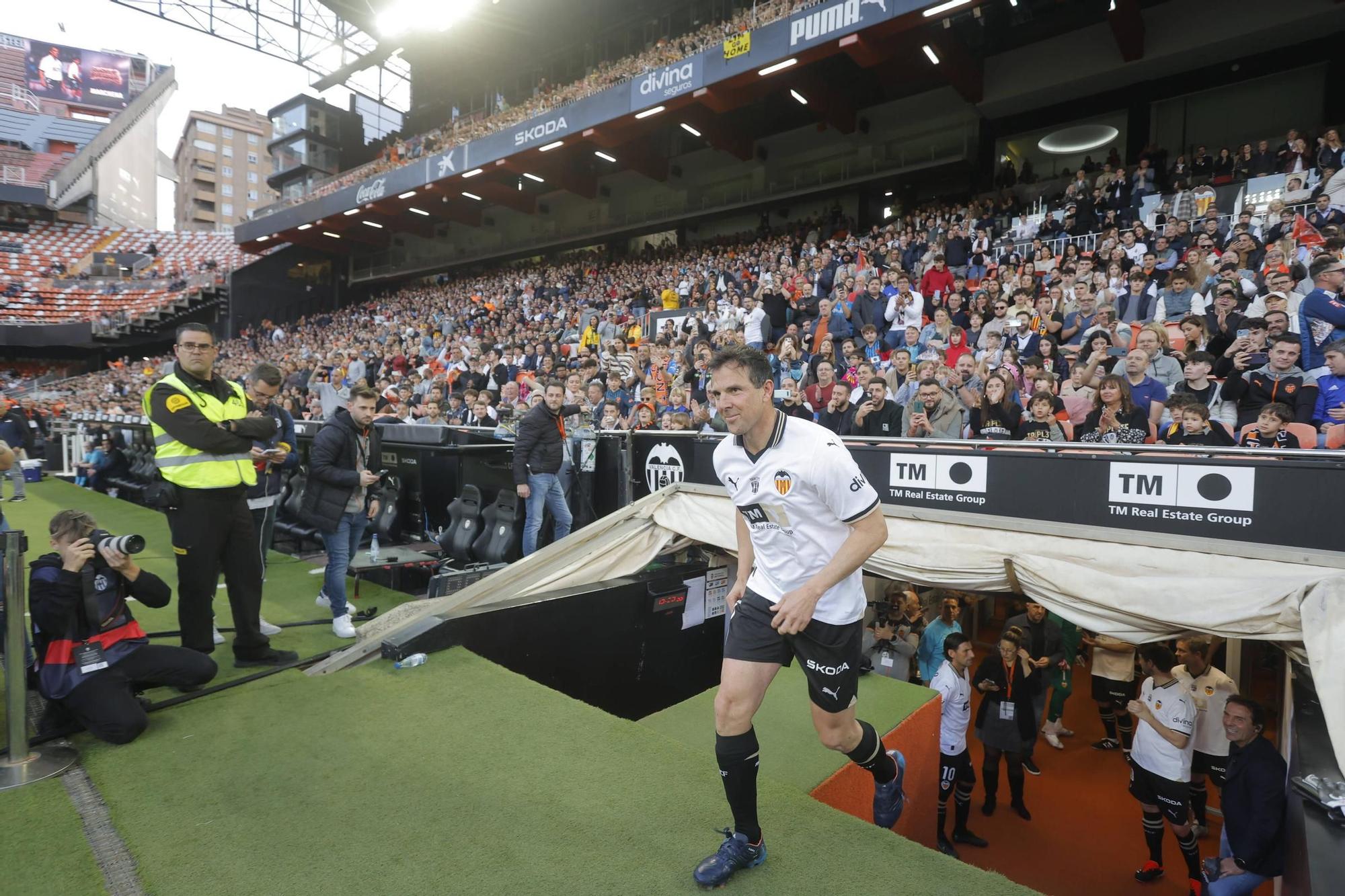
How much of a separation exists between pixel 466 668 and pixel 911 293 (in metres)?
7.88

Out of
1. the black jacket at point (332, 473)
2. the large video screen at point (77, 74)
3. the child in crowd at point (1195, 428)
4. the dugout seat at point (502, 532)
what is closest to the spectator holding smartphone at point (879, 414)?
the child in crowd at point (1195, 428)

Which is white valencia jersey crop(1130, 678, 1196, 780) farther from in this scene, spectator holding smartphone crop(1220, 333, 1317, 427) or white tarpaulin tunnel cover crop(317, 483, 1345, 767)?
spectator holding smartphone crop(1220, 333, 1317, 427)

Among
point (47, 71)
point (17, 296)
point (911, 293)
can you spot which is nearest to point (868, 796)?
point (911, 293)

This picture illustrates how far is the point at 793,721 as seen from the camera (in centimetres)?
420

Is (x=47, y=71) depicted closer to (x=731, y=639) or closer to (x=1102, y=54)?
(x=1102, y=54)

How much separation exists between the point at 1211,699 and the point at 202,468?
23.8 feet

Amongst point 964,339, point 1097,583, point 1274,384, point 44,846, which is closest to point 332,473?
point 44,846

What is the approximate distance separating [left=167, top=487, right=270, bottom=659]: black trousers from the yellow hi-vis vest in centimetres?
5

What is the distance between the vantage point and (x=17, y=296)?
1352 inches

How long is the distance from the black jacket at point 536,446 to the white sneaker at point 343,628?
2063 mm

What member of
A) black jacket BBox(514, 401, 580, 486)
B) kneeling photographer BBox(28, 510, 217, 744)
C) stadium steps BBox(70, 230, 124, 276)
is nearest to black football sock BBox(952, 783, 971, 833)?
black jacket BBox(514, 401, 580, 486)

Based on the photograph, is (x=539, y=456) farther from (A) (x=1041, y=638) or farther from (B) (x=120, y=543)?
(A) (x=1041, y=638)

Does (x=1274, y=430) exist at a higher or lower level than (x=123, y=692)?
higher

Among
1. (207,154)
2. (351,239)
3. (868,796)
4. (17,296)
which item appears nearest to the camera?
(868,796)
